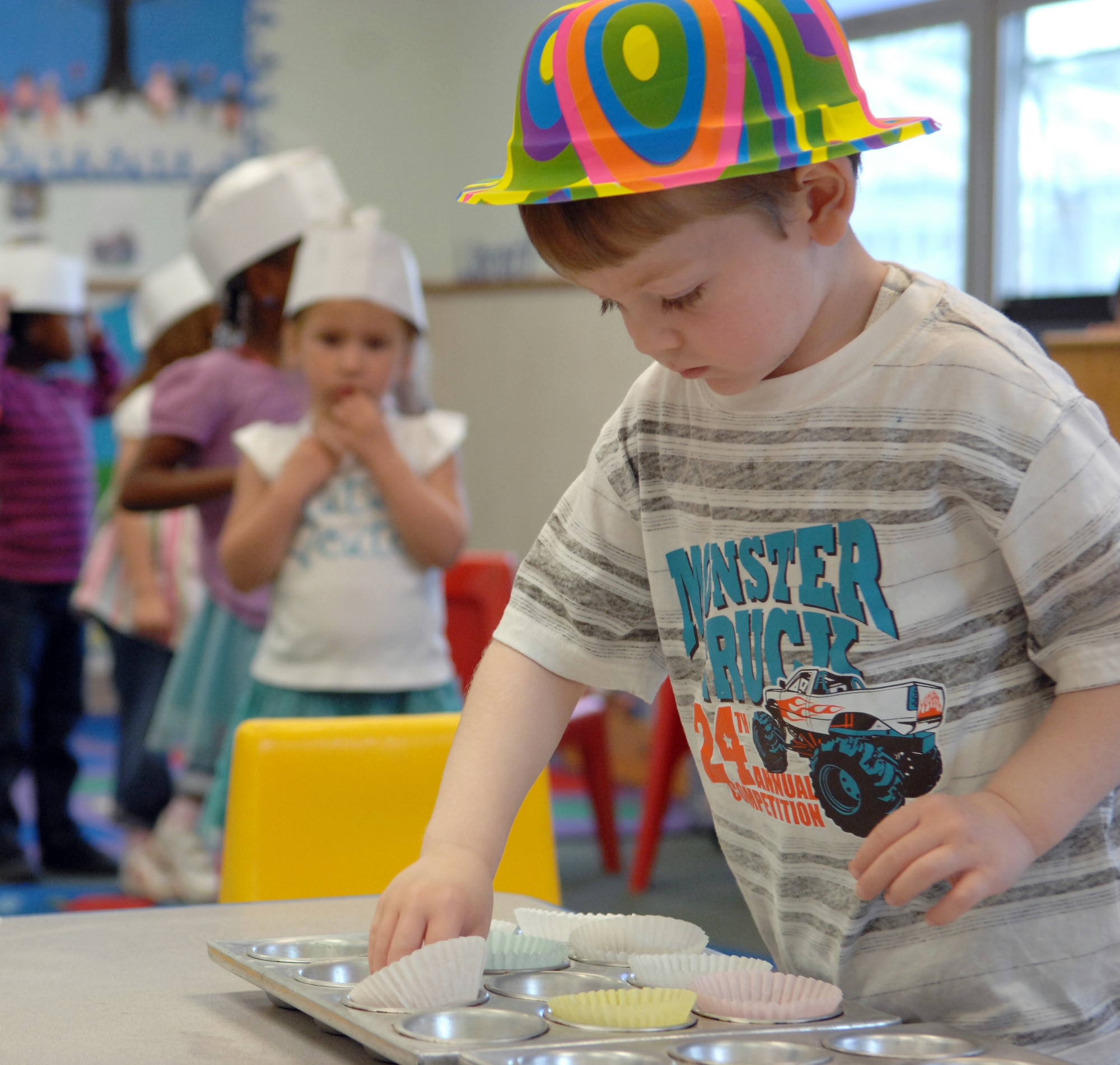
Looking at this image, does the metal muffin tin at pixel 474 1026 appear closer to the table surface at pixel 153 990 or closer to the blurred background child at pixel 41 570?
the table surface at pixel 153 990

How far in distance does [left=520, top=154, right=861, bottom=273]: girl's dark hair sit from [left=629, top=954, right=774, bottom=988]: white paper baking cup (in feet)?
1.00

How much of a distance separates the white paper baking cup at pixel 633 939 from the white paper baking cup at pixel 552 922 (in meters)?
0.02

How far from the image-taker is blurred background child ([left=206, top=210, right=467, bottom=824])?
1692mm

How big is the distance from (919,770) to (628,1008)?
0.20m

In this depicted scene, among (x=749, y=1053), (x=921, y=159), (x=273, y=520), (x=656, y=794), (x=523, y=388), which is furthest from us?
(x=523, y=388)

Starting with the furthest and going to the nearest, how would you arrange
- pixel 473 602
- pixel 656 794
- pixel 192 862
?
pixel 656 794 → pixel 473 602 → pixel 192 862

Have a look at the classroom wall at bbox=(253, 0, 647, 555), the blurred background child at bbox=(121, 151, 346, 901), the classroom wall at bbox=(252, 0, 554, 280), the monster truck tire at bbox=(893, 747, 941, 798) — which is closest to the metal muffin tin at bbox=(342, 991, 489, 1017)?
the monster truck tire at bbox=(893, 747, 941, 798)

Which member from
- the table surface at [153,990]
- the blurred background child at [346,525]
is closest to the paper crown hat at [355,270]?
the blurred background child at [346,525]

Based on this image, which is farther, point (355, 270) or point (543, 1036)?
point (355, 270)

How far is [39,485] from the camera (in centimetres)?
287

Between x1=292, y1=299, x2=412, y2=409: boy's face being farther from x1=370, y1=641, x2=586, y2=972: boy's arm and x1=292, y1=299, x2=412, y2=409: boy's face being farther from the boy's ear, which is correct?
the boy's ear

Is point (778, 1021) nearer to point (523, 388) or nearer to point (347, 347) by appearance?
point (347, 347)

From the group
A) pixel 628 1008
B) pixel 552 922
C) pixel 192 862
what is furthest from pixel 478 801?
pixel 192 862

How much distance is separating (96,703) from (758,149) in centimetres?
477
